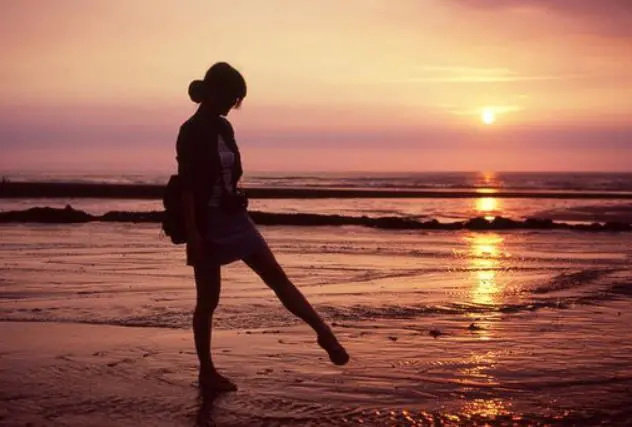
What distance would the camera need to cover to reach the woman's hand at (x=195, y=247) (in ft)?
20.6

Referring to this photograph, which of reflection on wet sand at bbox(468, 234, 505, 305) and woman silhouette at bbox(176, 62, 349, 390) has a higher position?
woman silhouette at bbox(176, 62, 349, 390)

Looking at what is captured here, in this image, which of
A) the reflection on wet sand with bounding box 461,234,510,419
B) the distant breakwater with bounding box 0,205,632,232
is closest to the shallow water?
the reflection on wet sand with bounding box 461,234,510,419

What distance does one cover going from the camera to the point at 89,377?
662cm

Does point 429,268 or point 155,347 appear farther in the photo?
point 429,268

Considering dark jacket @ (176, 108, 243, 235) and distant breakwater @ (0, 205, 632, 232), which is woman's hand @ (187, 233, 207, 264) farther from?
distant breakwater @ (0, 205, 632, 232)

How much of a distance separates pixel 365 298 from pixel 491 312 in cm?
163

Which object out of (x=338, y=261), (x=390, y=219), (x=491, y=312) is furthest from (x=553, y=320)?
(x=390, y=219)

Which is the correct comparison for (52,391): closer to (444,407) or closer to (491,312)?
(444,407)

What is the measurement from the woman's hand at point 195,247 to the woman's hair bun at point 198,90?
907 mm

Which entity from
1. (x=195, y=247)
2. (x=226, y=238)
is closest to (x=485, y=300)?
(x=226, y=238)

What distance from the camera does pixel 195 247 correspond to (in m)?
6.28

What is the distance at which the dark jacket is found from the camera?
630 centimetres

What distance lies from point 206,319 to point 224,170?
1.04 metres

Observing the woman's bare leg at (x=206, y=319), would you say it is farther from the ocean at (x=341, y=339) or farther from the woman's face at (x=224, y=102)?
the woman's face at (x=224, y=102)
